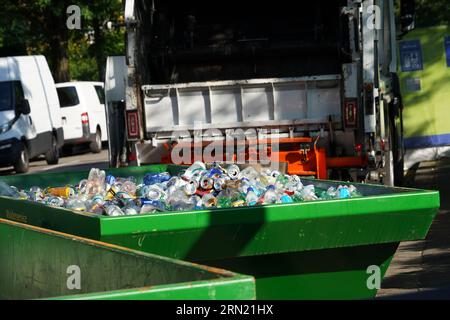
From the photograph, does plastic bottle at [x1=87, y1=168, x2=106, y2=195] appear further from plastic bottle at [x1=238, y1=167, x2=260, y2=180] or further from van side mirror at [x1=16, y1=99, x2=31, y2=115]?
van side mirror at [x1=16, y1=99, x2=31, y2=115]

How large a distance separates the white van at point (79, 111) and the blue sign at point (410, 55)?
11.8m

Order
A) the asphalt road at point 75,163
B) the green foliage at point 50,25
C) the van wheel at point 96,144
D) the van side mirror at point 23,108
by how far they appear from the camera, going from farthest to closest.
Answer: the green foliage at point 50,25 < the van wheel at point 96,144 < the asphalt road at point 75,163 < the van side mirror at point 23,108

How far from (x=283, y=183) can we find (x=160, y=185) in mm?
904

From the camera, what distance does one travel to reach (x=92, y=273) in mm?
5789

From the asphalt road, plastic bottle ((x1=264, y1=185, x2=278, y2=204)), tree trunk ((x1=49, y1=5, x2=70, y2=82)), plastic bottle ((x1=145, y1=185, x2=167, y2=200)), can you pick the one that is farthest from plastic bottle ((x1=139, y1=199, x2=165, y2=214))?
tree trunk ((x1=49, y1=5, x2=70, y2=82))

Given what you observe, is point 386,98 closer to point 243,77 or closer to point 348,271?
point 243,77

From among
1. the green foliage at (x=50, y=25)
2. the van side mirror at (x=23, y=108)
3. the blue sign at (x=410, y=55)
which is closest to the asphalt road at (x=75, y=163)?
the van side mirror at (x=23, y=108)

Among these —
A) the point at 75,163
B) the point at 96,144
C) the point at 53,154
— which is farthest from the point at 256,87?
the point at 96,144

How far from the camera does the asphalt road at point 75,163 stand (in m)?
25.2

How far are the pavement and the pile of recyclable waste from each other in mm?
1350

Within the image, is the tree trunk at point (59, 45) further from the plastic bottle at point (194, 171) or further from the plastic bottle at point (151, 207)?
the plastic bottle at point (151, 207)

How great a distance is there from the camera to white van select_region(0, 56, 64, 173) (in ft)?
79.3
